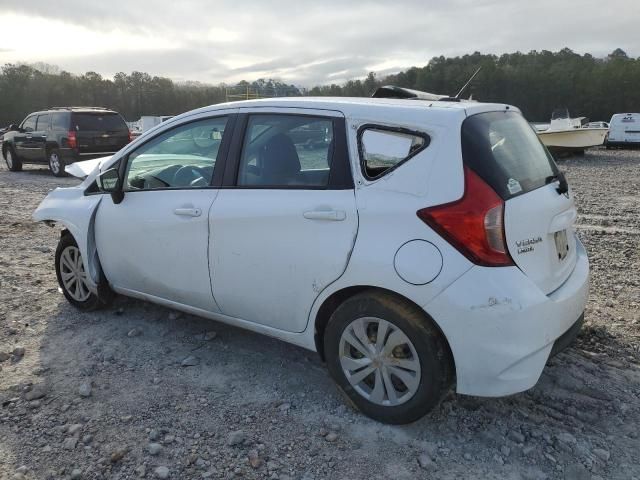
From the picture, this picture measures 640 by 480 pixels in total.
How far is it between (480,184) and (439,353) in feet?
2.77

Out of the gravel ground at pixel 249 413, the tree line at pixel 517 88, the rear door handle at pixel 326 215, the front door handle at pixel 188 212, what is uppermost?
the tree line at pixel 517 88

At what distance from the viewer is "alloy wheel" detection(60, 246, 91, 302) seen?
4.40m

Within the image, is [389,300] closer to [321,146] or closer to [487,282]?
[487,282]

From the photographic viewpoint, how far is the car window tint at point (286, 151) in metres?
3.00

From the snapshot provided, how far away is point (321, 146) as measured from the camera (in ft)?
9.91

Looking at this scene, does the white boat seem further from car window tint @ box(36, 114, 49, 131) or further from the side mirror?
the side mirror

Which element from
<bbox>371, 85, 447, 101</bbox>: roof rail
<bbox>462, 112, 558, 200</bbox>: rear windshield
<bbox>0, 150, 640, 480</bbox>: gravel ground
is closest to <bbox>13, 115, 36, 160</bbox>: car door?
<bbox>0, 150, 640, 480</bbox>: gravel ground

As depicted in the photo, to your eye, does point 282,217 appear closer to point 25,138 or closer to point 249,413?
point 249,413

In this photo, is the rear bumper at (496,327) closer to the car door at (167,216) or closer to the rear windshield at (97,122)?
the car door at (167,216)

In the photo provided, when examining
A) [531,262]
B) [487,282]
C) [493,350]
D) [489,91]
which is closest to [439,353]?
[493,350]

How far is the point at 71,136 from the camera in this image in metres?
14.4

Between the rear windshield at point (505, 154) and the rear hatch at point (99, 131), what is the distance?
44.9ft

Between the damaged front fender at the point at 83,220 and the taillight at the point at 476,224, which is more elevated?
the taillight at the point at 476,224

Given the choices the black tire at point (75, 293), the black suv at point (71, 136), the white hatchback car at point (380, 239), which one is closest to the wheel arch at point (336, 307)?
the white hatchback car at point (380, 239)
